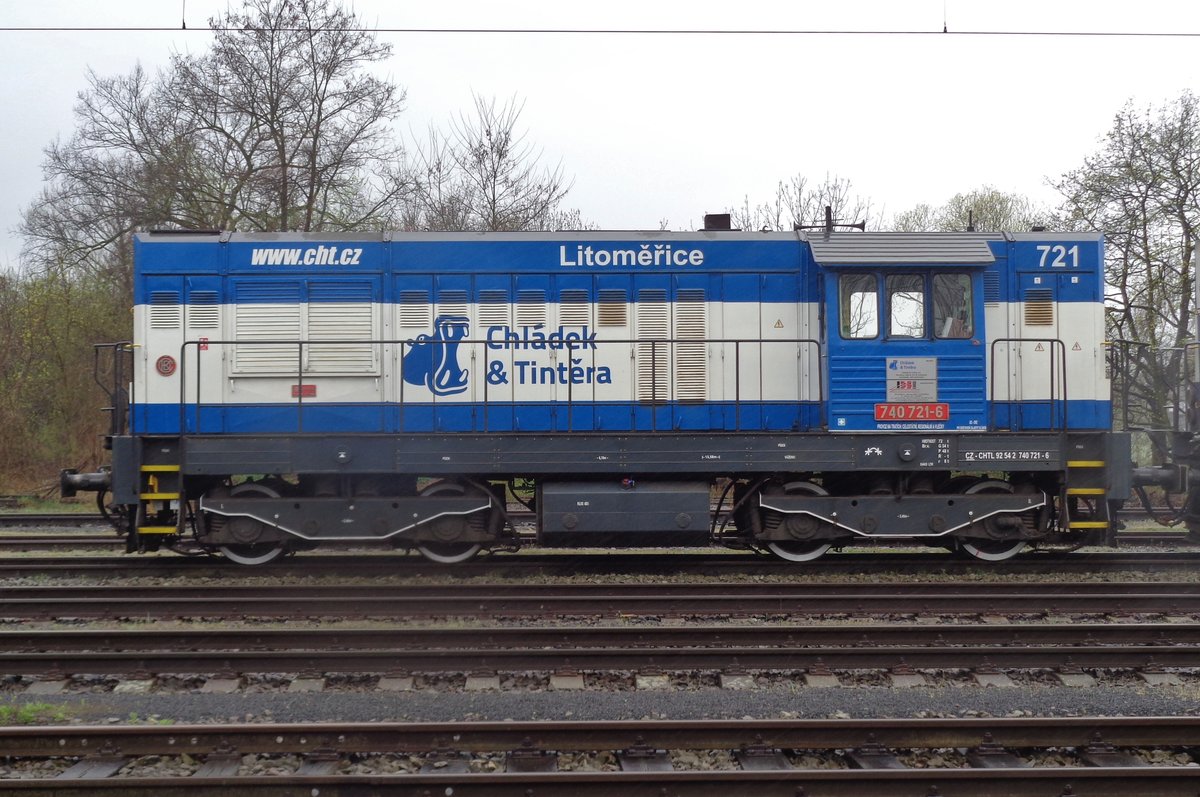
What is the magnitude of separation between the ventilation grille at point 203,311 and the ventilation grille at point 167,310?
0.11m

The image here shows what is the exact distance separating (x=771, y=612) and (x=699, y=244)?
14.5ft

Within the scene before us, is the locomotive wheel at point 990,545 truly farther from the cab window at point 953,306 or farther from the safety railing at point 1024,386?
the cab window at point 953,306

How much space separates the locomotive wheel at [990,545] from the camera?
1009 centimetres

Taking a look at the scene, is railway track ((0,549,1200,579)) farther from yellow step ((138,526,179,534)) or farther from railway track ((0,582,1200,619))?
railway track ((0,582,1200,619))

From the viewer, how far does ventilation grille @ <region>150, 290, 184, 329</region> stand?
10266 mm

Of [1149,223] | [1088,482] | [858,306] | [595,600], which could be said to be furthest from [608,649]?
[1149,223]

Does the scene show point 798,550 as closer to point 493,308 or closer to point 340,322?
point 493,308

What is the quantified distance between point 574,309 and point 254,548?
458 centimetres

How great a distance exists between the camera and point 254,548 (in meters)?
10.2

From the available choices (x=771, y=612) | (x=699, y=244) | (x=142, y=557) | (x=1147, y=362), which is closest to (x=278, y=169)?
(x=142, y=557)

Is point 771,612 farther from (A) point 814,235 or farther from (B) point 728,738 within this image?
(A) point 814,235

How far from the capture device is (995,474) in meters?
10.5

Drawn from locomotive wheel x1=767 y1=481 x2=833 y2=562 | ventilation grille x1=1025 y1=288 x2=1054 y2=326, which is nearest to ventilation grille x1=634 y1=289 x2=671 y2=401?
locomotive wheel x1=767 y1=481 x2=833 y2=562

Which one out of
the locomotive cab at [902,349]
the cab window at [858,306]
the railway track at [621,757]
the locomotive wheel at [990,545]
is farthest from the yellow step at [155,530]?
the locomotive wheel at [990,545]
